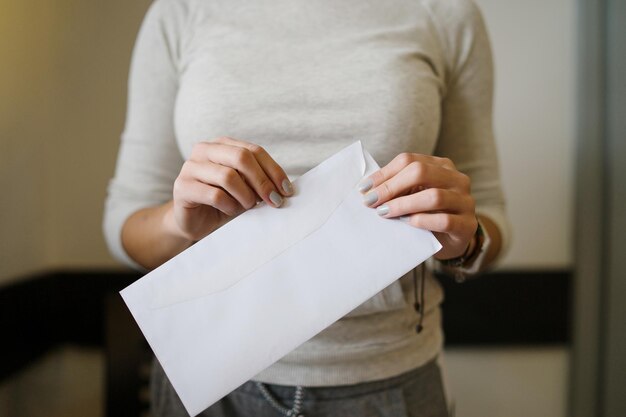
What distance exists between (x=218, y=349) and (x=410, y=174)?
6.6 inches

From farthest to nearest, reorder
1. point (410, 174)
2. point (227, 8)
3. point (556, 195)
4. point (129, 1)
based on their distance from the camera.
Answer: point (556, 195) < point (129, 1) < point (227, 8) < point (410, 174)

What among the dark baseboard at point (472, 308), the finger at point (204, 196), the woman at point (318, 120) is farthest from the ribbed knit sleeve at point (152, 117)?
the dark baseboard at point (472, 308)

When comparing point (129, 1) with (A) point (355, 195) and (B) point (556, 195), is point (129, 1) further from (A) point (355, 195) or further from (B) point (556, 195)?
(B) point (556, 195)

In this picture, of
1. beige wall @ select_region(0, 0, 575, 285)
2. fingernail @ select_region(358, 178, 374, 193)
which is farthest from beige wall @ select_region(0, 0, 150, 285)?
fingernail @ select_region(358, 178, 374, 193)

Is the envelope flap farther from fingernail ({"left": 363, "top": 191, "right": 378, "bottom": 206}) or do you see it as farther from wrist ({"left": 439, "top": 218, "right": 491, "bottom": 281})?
wrist ({"left": 439, "top": 218, "right": 491, "bottom": 281})

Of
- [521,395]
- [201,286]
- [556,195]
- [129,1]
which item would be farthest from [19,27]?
[521,395]

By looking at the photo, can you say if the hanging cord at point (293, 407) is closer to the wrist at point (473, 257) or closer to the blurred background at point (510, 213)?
the wrist at point (473, 257)

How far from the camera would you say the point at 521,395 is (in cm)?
Result: 78

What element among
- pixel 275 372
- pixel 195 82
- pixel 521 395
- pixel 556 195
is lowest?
pixel 521 395

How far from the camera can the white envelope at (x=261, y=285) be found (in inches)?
10.7

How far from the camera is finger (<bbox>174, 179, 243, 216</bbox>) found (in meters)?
0.28

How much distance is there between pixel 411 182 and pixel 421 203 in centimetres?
1

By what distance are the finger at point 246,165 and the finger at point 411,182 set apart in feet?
0.21

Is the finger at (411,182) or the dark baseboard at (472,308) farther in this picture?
the dark baseboard at (472,308)
